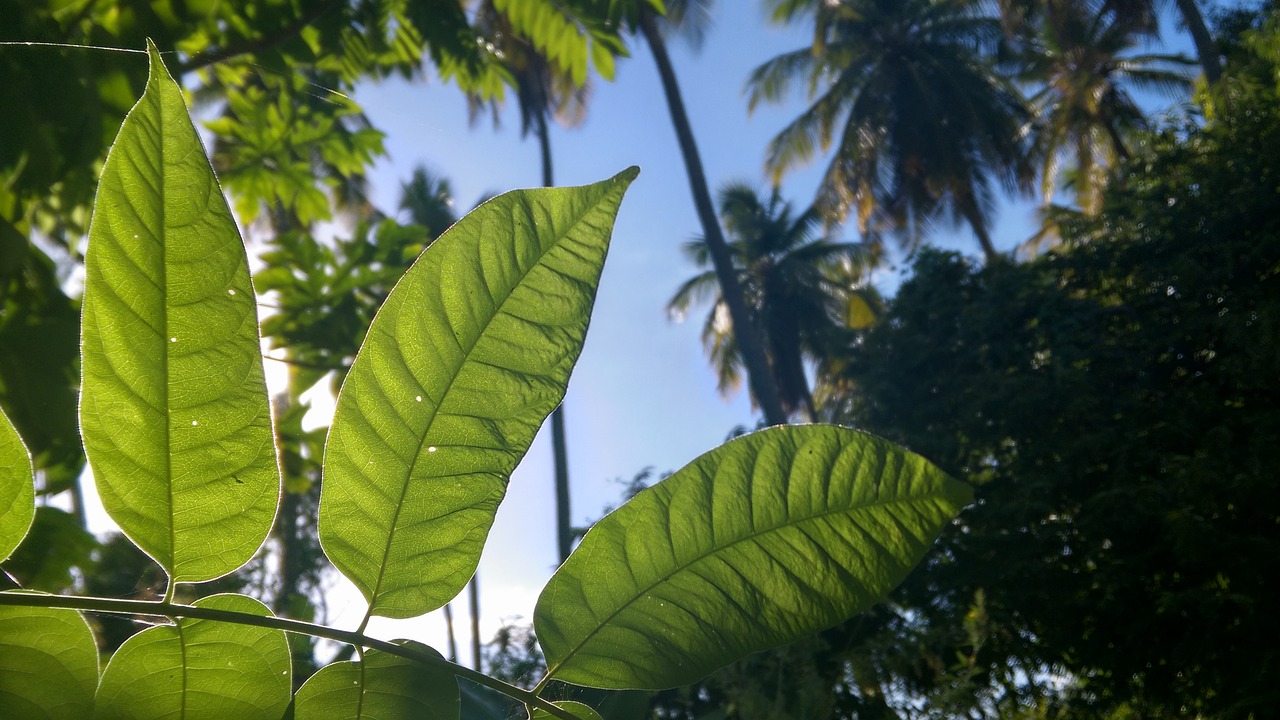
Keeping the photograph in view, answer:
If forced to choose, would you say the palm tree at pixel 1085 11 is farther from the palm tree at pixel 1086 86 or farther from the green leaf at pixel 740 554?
the green leaf at pixel 740 554

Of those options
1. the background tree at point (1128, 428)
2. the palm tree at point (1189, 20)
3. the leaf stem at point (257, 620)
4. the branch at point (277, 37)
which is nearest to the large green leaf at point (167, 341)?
the leaf stem at point (257, 620)

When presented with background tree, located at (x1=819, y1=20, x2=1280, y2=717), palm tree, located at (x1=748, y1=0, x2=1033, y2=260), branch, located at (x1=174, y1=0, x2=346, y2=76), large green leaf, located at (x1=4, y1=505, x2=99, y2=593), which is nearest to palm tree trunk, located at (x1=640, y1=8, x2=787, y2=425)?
background tree, located at (x1=819, y1=20, x2=1280, y2=717)

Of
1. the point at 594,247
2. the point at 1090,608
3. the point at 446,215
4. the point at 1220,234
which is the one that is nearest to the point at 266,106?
the point at 594,247

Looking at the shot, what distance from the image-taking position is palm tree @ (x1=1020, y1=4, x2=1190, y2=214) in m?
10.0

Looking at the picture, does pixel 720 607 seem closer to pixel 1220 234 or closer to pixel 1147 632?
pixel 1147 632

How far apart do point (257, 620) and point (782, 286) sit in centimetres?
1274

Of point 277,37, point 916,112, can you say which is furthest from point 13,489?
point 916,112

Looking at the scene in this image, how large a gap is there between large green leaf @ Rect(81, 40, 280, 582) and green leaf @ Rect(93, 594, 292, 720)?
19 millimetres

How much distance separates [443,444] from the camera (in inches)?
6.7

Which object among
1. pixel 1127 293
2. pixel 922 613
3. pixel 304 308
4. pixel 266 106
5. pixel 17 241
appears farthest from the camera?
pixel 1127 293

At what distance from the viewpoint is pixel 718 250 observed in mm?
6465

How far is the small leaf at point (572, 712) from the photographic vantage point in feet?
0.63

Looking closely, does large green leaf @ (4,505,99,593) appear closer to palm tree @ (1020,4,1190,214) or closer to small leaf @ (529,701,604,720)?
small leaf @ (529,701,604,720)

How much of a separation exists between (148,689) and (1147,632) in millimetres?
5375
